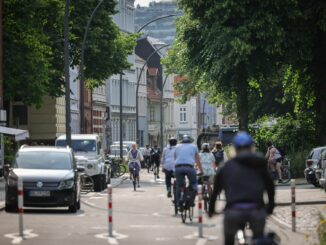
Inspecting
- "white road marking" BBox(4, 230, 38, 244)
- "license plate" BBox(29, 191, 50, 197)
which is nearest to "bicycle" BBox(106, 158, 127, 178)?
"license plate" BBox(29, 191, 50, 197)

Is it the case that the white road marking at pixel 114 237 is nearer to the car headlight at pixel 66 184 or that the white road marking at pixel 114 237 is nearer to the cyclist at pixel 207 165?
the car headlight at pixel 66 184

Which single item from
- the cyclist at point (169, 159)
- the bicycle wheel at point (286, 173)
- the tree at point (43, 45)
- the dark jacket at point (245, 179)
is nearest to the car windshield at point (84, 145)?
the bicycle wheel at point (286, 173)

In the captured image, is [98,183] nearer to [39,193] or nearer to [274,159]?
[274,159]

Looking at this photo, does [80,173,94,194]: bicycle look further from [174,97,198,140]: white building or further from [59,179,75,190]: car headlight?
[174,97,198,140]: white building

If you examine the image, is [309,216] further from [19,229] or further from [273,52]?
[273,52]

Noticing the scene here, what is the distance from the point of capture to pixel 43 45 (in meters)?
55.8

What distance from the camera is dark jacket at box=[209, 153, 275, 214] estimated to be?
485 inches

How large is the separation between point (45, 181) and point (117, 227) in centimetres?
499

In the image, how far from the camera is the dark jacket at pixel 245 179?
12312mm

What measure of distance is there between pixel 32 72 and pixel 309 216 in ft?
96.1

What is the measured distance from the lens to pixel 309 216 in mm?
27094

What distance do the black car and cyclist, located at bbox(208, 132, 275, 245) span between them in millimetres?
17547

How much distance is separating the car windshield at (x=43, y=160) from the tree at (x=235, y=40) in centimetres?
1941

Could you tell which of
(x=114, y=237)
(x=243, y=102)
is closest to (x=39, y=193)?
(x=114, y=237)
